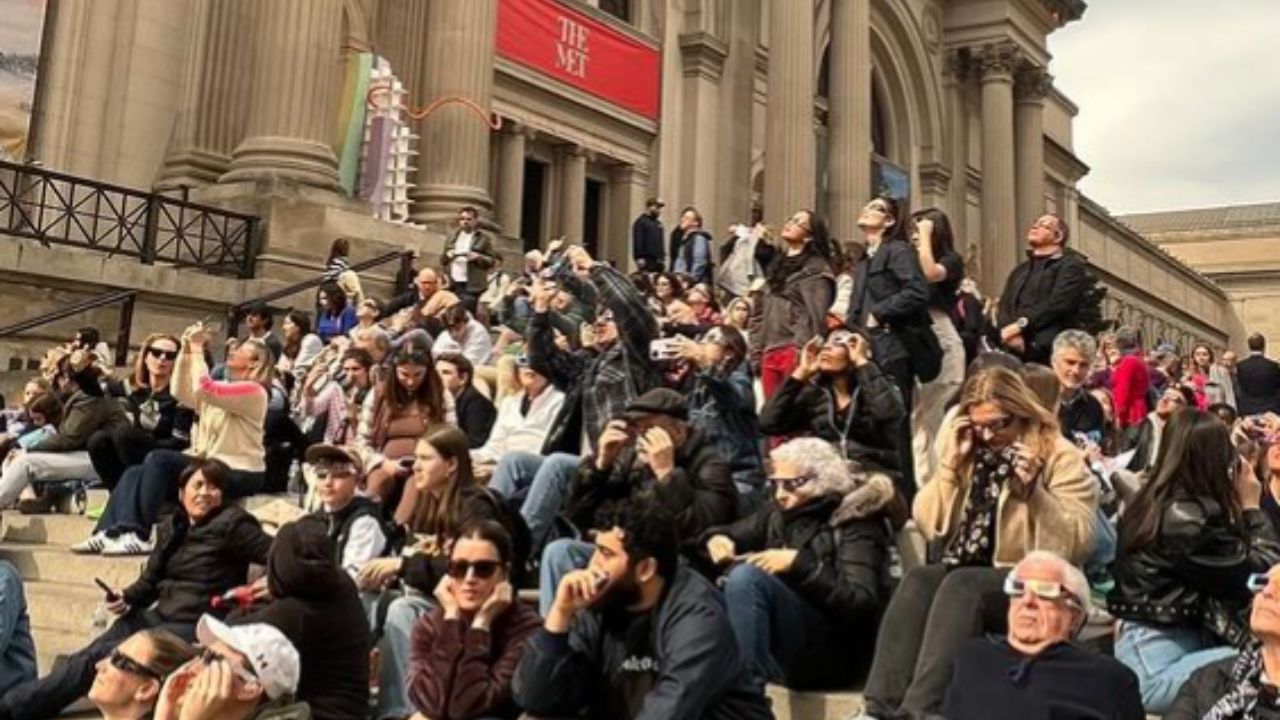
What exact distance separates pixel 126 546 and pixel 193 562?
1.74 metres

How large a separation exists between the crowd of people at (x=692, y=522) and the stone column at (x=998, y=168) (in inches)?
1138

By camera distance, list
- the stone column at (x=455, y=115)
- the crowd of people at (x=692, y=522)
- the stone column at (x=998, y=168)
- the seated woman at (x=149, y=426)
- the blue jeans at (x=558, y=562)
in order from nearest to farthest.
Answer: the crowd of people at (x=692, y=522) < the blue jeans at (x=558, y=562) < the seated woman at (x=149, y=426) < the stone column at (x=455, y=115) < the stone column at (x=998, y=168)

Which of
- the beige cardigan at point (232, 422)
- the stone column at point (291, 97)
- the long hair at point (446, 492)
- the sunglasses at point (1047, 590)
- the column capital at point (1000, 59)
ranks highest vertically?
the column capital at point (1000, 59)

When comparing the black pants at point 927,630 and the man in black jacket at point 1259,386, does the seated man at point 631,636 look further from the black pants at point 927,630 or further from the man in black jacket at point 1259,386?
the man in black jacket at point 1259,386

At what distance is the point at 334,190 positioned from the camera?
15031mm

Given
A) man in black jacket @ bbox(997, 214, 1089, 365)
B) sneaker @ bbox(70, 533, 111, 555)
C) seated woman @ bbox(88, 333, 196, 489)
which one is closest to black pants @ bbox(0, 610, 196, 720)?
sneaker @ bbox(70, 533, 111, 555)

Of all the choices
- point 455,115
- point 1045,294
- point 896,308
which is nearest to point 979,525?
point 896,308

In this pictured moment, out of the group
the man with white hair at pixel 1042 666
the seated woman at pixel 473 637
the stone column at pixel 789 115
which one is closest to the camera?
the man with white hair at pixel 1042 666

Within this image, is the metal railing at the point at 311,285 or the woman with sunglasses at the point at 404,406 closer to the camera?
the woman with sunglasses at the point at 404,406

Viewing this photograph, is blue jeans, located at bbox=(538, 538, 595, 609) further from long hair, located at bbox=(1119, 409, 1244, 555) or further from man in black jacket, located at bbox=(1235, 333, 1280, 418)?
man in black jacket, located at bbox=(1235, 333, 1280, 418)

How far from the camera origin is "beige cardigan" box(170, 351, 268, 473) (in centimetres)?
730

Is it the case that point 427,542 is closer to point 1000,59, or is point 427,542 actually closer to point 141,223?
point 141,223

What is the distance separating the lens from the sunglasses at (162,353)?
8.18 meters

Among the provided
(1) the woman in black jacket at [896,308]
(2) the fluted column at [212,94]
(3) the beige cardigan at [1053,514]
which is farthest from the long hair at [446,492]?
(2) the fluted column at [212,94]
